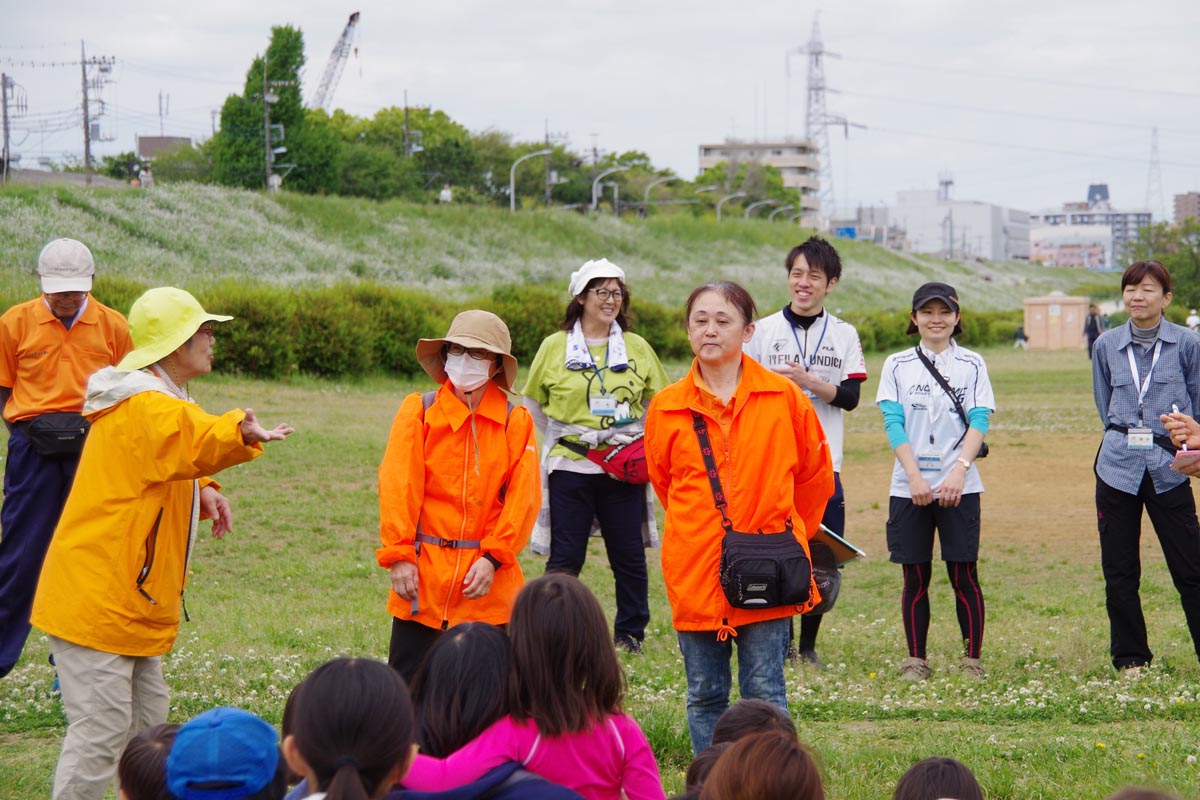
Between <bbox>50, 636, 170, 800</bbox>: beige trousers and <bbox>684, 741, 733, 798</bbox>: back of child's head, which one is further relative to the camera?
<bbox>50, 636, 170, 800</bbox>: beige trousers

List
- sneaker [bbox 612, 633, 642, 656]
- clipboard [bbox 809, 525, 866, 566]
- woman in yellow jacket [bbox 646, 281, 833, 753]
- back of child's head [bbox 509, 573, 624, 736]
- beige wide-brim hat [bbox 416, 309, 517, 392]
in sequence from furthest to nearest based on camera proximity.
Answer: sneaker [bbox 612, 633, 642, 656], clipboard [bbox 809, 525, 866, 566], beige wide-brim hat [bbox 416, 309, 517, 392], woman in yellow jacket [bbox 646, 281, 833, 753], back of child's head [bbox 509, 573, 624, 736]

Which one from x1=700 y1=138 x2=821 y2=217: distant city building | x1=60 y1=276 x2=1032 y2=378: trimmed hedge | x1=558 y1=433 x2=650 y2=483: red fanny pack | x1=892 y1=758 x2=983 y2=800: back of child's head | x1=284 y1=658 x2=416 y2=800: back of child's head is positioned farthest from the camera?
x1=700 y1=138 x2=821 y2=217: distant city building

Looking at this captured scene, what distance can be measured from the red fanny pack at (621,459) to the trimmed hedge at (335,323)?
11.9 m

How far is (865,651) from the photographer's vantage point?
296 inches

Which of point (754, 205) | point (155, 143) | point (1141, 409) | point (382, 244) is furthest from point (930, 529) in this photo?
point (155, 143)

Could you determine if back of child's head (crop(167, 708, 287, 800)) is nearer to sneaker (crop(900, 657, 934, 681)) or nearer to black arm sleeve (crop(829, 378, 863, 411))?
black arm sleeve (crop(829, 378, 863, 411))

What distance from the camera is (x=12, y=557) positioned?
6395mm

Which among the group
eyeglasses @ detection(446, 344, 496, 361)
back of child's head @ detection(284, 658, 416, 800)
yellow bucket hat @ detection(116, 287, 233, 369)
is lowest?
back of child's head @ detection(284, 658, 416, 800)

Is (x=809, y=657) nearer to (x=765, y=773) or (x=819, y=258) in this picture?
(x=819, y=258)

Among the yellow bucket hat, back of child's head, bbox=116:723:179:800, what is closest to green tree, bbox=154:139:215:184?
the yellow bucket hat

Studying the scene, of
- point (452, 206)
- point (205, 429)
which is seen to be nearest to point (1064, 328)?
point (452, 206)

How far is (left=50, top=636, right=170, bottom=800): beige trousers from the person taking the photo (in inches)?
160

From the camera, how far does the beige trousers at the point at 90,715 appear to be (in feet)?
13.4

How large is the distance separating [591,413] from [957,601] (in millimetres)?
2199
